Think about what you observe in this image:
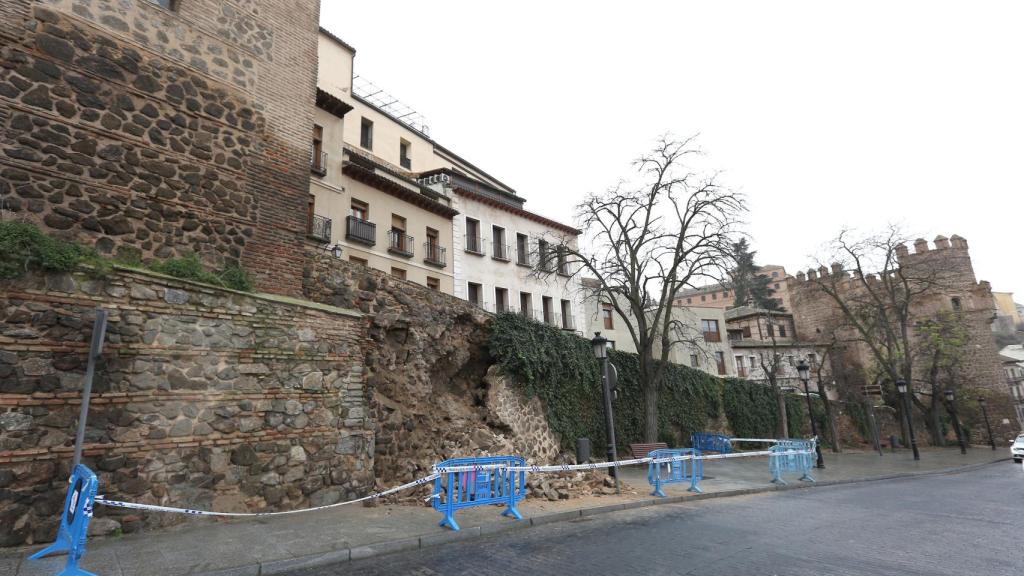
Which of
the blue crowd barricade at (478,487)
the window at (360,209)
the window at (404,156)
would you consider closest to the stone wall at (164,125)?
the blue crowd barricade at (478,487)

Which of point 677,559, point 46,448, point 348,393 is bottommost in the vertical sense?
point 677,559

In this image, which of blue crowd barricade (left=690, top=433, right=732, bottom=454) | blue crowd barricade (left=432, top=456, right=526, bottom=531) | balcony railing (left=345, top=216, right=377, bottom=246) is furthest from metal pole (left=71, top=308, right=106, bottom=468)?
blue crowd barricade (left=690, top=433, right=732, bottom=454)

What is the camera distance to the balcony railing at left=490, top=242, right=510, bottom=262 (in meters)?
27.0

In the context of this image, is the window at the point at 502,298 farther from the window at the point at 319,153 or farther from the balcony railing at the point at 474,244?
the window at the point at 319,153

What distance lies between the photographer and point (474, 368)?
13.0m

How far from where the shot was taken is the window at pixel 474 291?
83.6 feet

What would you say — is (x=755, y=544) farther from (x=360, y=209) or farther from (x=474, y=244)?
(x=474, y=244)

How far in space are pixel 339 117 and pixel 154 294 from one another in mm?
14234

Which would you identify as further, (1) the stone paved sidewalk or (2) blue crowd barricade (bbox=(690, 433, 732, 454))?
(2) blue crowd barricade (bbox=(690, 433, 732, 454))

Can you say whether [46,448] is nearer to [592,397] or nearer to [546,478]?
[546,478]

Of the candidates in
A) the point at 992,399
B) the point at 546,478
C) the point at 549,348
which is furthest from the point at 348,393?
the point at 992,399

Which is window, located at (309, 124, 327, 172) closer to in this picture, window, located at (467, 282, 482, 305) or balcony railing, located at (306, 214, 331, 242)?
balcony railing, located at (306, 214, 331, 242)

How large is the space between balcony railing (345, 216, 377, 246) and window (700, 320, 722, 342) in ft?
89.8

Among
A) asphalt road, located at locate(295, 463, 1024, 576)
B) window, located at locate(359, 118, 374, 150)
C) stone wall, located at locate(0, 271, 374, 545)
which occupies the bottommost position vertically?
asphalt road, located at locate(295, 463, 1024, 576)
